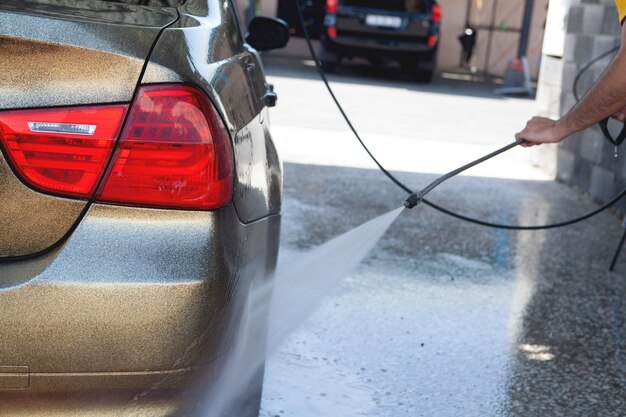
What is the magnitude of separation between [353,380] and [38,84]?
6.91ft

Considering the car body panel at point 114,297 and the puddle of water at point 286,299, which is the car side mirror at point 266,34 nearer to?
the puddle of water at point 286,299

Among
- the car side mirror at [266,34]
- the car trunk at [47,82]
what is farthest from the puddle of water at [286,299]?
the car side mirror at [266,34]

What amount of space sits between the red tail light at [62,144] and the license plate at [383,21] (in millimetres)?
15779

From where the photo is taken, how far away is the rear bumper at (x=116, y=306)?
1844 mm

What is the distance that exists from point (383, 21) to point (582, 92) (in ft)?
32.3

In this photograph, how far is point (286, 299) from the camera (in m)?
4.36

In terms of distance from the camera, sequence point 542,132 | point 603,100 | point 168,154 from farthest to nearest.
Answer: point 542,132 < point 603,100 < point 168,154

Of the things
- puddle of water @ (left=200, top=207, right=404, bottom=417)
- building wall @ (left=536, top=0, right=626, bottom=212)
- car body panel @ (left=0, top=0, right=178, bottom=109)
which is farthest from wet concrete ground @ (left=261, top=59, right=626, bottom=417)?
car body panel @ (left=0, top=0, right=178, bottom=109)

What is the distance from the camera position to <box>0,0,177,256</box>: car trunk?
1887 millimetres

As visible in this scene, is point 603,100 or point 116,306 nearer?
point 116,306

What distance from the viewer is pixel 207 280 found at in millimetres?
1958

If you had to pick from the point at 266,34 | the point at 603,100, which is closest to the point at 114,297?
the point at 603,100

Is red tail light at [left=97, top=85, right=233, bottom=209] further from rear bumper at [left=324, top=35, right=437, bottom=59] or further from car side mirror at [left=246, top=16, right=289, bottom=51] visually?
rear bumper at [left=324, top=35, right=437, bottom=59]

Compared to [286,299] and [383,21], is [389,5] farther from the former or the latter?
[286,299]
